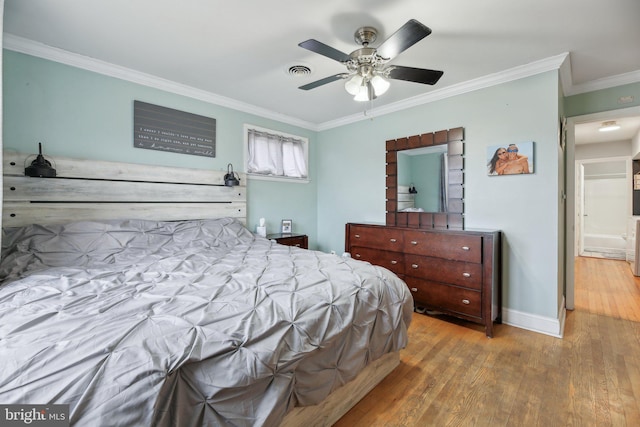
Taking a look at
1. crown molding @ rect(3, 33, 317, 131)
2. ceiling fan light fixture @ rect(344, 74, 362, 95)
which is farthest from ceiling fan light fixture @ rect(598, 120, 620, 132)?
crown molding @ rect(3, 33, 317, 131)

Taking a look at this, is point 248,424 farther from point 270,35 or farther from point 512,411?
point 270,35

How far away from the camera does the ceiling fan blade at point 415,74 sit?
202cm

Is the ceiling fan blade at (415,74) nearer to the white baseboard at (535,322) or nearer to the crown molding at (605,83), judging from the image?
the crown molding at (605,83)

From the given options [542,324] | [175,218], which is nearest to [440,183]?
[542,324]

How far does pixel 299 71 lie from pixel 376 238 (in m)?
2.02

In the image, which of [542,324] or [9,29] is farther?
[542,324]

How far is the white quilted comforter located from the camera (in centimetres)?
77

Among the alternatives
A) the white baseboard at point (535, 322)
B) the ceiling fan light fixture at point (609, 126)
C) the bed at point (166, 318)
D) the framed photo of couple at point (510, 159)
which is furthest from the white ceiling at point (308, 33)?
the white baseboard at point (535, 322)

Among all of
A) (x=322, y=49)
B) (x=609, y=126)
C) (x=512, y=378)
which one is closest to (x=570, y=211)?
(x=512, y=378)

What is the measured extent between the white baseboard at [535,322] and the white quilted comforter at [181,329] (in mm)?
1673

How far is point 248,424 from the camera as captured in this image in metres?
0.96

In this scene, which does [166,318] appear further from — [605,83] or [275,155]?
[605,83]

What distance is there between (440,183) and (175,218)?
300 centimetres

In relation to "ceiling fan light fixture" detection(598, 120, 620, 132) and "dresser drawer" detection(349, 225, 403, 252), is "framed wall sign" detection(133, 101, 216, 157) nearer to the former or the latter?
"dresser drawer" detection(349, 225, 403, 252)
